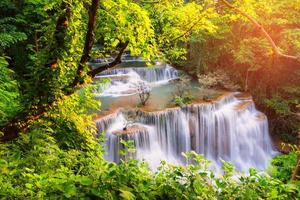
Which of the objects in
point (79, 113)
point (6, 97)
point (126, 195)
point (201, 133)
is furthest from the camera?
point (201, 133)

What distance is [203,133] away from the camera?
14.5 meters

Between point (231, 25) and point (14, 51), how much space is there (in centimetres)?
1437

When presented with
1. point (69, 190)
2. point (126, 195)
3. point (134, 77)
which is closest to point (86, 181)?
point (69, 190)

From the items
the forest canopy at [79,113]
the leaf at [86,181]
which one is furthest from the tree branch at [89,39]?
the leaf at [86,181]

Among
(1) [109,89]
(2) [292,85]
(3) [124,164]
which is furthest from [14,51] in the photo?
(2) [292,85]

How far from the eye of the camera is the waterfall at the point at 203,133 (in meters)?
12.6

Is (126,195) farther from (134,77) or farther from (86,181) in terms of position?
(134,77)

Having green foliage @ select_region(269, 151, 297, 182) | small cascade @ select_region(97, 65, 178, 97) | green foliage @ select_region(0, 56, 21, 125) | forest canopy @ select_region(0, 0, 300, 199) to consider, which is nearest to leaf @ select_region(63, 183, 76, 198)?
forest canopy @ select_region(0, 0, 300, 199)

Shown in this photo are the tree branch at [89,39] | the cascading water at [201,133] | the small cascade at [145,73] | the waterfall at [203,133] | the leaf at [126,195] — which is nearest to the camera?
the leaf at [126,195]

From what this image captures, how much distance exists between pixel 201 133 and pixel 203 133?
0.34ft

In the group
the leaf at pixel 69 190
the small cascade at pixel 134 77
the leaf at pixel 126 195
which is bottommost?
the leaf at pixel 126 195

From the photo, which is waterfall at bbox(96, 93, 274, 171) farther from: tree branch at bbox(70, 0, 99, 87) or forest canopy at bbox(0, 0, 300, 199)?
tree branch at bbox(70, 0, 99, 87)

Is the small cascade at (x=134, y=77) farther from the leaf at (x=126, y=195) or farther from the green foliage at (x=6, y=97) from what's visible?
the leaf at (x=126, y=195)

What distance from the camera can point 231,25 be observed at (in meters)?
19.0
